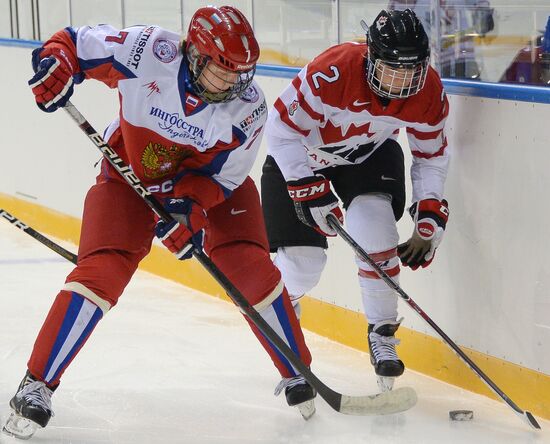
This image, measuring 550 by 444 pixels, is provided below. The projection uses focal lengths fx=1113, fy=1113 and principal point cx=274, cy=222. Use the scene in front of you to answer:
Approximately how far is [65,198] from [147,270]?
2.60 feet

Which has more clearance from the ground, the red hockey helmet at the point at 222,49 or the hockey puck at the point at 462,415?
the red hockey helmet at the point at 222,49

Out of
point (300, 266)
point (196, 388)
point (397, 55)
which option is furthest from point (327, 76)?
point (196, 388)

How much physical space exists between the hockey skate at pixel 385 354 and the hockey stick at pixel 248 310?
0.36m

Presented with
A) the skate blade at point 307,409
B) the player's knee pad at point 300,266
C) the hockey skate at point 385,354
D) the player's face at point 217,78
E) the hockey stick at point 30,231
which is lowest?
the skate blade at point 307,409

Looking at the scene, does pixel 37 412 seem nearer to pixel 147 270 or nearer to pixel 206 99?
pixel 206 99

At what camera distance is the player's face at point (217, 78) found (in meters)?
2.68

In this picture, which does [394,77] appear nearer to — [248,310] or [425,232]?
[425,232]

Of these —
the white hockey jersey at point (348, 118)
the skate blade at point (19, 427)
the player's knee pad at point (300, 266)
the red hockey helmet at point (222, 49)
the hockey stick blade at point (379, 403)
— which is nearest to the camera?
the red hockey helmet at point (222, 49)

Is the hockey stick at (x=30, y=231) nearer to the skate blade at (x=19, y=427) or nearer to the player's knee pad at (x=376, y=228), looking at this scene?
the skate blade at (x=19, y=427)

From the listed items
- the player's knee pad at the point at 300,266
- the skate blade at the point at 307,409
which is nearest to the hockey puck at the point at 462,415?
the skate blade at the point at 307,409

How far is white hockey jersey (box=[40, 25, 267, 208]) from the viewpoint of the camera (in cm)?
280

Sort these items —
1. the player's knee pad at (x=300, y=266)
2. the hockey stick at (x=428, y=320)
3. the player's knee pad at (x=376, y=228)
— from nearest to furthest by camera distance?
1. the hockey stick at (x=428, y=320)
2. the player's knee pad at (x=376, y=228)
3. the player's knee pad at (x=300, y=266)

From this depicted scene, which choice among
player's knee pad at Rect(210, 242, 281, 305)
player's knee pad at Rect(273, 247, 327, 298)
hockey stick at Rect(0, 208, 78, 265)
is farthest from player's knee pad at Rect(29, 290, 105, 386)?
player's knee pad at Rect(273, 247, 327, 298)

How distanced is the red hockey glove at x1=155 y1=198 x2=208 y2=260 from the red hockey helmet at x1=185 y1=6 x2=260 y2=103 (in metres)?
0.28
